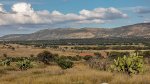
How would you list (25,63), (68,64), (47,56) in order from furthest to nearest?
1. (47,56)
2. (68,64)
3. (25,63)

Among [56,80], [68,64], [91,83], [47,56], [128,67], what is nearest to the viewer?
[91,83]

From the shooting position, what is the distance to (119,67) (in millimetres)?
22203

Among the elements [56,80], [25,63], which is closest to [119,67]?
[56,80]

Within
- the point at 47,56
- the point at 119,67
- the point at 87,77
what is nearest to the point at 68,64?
the point at 119,67

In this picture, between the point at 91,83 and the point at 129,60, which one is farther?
the point at 129,60

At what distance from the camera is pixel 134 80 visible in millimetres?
15867

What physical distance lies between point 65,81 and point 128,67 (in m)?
7.20

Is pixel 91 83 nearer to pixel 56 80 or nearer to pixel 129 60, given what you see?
pixel 56 80

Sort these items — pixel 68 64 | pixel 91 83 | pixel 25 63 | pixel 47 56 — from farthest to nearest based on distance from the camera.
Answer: pixel 47 56 → pixel 68 64 → pixel 25 63 → pixel 91 83

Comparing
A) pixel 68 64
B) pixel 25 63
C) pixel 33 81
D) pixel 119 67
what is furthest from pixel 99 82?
pixel 68 64

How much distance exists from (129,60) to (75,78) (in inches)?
251

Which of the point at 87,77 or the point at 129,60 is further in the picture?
the point at 129,60

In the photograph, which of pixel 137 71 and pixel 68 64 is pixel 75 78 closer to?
pixel 137 71

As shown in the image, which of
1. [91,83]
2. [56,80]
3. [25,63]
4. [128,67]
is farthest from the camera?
[25,63]
